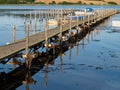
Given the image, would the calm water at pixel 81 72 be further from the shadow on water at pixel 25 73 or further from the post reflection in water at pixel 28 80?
the shadow on water at pixel 25 73

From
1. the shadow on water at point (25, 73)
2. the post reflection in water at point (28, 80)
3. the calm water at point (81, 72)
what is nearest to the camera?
the shadow on water at point (25, 73)

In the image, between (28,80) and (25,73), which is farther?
(25,73)

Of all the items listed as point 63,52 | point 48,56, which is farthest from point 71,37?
point 48,56

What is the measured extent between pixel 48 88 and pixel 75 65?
6.98 m

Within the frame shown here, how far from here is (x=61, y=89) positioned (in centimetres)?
2152

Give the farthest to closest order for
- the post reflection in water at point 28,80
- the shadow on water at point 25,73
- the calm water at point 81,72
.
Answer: the post reflection in water at point 28,80 < the calm water at point 81,72 < the shadow on water at point 25,73

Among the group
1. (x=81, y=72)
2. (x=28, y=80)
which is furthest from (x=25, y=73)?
(x=81, y=72)

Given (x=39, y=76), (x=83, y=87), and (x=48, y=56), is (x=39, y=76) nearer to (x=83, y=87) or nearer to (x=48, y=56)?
(x=83, y=87)

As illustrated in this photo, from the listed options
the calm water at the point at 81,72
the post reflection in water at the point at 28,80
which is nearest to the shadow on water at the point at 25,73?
the post reflection in water at the point at 28,80

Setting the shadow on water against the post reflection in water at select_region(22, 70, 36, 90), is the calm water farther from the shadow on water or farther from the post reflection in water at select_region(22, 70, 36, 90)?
the shadow on water

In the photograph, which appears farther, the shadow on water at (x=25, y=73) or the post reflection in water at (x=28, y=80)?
the post reflection in water at (x=28, y=80)

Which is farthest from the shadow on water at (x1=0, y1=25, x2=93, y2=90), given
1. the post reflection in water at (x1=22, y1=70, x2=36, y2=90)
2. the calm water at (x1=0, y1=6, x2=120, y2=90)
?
the calm water at (x1=0, y1=6, x2=120, y2=90)

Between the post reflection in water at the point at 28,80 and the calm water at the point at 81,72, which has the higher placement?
the post reflection in water at the point at 28,80

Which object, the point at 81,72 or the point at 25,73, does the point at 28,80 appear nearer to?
the point at 25,73
